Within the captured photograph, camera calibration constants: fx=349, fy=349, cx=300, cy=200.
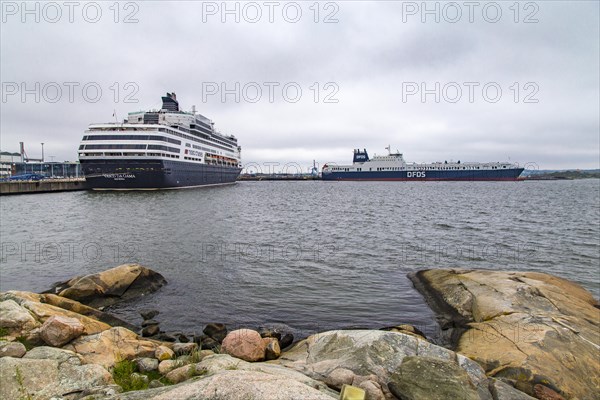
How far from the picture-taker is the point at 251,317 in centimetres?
1038

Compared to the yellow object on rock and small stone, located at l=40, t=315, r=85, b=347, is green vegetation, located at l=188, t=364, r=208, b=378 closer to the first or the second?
small stone, located at l=40, t=315, r=85, b=347

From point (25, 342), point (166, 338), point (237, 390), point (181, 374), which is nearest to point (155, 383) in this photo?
point (181, 374)

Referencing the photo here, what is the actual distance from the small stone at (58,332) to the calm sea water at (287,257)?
3264mm

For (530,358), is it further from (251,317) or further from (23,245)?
(23,245)

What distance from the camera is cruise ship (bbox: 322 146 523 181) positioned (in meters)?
131

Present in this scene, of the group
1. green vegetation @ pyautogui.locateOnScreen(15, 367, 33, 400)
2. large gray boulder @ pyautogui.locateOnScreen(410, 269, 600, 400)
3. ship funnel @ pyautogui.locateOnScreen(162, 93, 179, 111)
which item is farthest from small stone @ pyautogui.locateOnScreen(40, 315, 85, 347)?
ship funnel @ pyautogui.locateOnScreen(162, 93, 179, 111)

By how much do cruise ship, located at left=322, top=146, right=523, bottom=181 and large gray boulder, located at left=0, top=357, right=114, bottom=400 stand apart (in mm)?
134657

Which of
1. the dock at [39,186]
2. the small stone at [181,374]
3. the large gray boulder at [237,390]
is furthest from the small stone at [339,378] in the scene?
the dock at [39,186]

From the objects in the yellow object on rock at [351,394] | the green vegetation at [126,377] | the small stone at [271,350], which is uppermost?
the yellow object on rock at [351,394]

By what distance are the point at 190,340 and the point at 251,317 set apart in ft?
6.97

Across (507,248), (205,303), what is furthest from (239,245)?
(507,248)

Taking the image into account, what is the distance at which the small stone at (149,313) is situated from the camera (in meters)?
10.1

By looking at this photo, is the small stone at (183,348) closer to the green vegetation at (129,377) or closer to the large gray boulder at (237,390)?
the green vegetation at (129,377)

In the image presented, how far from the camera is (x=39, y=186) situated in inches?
2616
